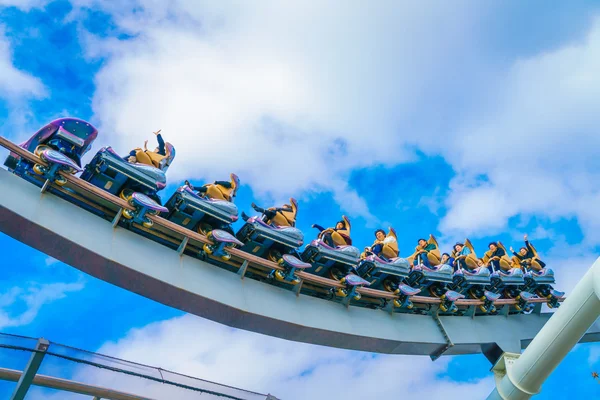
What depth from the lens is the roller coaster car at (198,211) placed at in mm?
7645

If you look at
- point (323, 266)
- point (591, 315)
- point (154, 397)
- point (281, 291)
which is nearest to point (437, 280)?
point (323, 266)

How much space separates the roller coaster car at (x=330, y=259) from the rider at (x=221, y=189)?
Answer: 175cm

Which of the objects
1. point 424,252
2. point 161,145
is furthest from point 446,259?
point 161,145

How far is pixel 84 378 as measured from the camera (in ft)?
17.7

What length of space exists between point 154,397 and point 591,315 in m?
4.83

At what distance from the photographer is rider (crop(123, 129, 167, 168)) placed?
7.63 m

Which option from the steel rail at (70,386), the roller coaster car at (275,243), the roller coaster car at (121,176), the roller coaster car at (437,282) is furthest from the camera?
the roller coaster car at (437,282)

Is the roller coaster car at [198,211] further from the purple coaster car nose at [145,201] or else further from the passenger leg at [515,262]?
the passenger leg at [515,262]

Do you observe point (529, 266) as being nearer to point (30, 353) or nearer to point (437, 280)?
point (437, 280)

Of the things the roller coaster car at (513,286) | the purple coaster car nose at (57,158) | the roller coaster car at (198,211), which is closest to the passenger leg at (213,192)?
the roller coaster car at (198,211)

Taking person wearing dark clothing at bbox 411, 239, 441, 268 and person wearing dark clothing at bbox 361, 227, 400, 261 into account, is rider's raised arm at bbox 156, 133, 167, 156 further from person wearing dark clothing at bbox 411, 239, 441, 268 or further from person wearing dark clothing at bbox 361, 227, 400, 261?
person wearing dark clothing at bbox 411, 239, 441, 268

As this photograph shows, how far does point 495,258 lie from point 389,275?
4562 mm

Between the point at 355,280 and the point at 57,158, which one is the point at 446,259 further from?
the point at 57,158

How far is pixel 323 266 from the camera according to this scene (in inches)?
371
